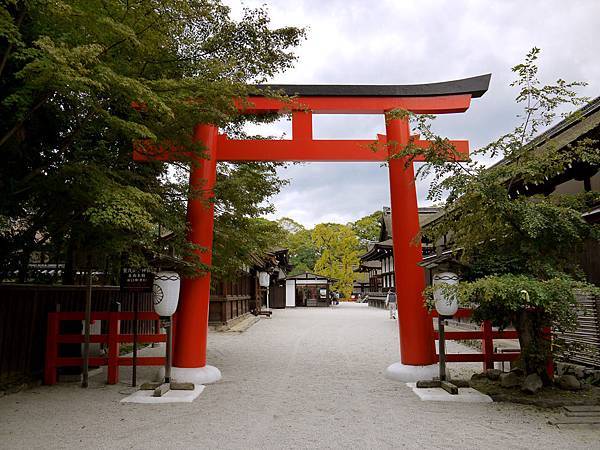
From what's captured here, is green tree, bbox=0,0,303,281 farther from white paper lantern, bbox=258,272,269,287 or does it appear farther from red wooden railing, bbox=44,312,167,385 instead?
white paper lantern, bbox=258,272,269,287

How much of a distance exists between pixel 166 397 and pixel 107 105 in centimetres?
444

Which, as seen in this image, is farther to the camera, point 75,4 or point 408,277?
point 408,277

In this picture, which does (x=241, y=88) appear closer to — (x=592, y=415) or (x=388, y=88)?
(x=388, y=88)

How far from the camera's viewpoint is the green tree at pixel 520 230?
559 centimetres

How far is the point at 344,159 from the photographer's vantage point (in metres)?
8.27

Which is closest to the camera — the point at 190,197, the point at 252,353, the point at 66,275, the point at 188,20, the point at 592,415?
the point at 592,415

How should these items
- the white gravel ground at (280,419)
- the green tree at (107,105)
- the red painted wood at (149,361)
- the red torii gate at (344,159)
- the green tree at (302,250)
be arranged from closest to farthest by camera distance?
the white gravel ground at (280,419)
the green tree at (107,105)
the red painted wood at (149,361)
the red torii gate at (344,159)
the green tree at (302,250)

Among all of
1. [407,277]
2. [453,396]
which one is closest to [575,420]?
[453,396]

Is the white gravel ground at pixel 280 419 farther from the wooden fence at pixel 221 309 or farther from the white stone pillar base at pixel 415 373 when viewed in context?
the wooden fence at pixel 221 309

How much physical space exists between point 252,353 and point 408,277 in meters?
4.96

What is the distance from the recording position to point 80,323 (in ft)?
27.6

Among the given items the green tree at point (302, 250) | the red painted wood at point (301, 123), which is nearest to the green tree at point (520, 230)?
the red painted wood at point (301, 123)

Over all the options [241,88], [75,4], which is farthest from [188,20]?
[75,4]

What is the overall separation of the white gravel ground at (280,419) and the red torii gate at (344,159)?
692 millimetres
